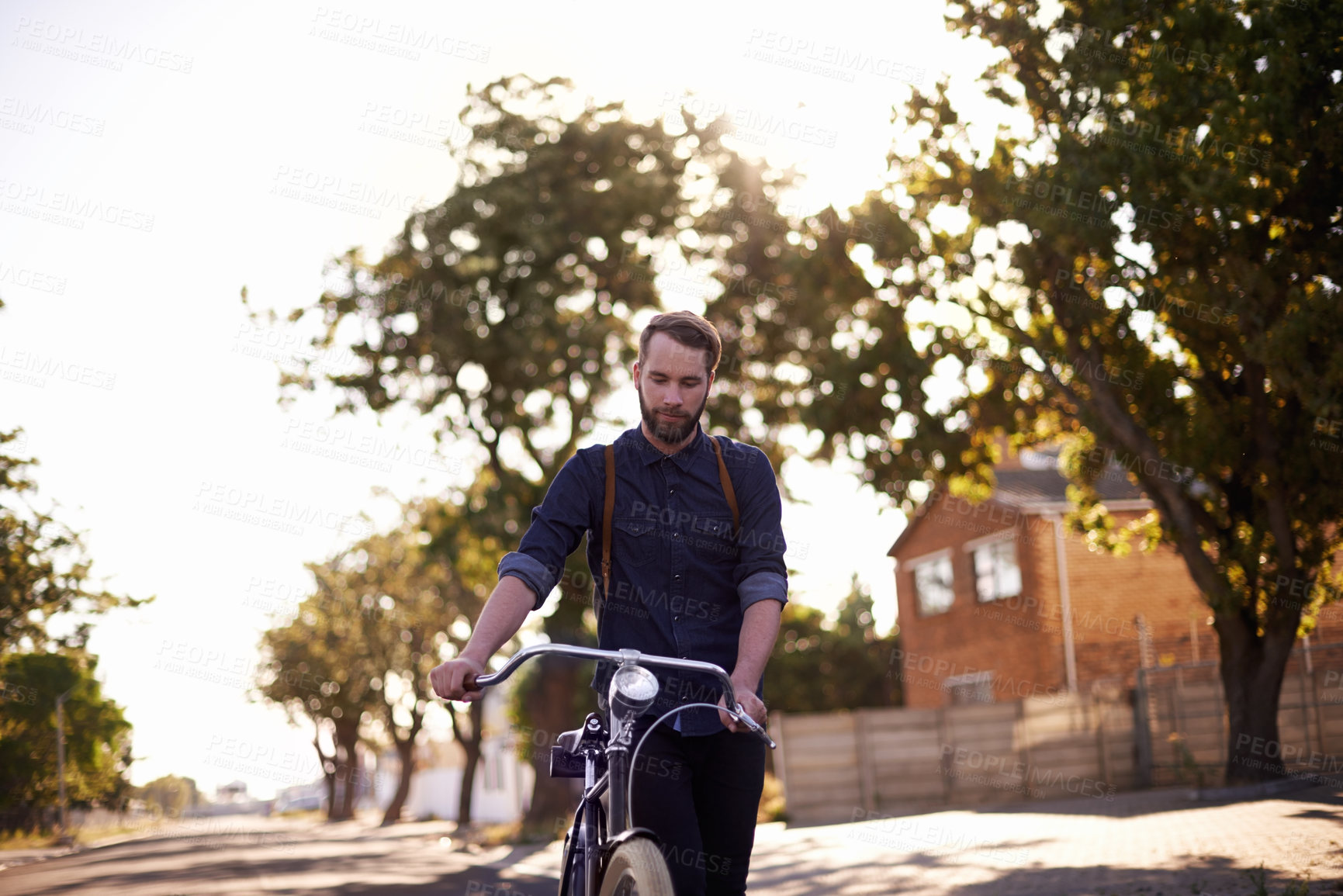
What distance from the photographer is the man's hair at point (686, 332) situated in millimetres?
3371

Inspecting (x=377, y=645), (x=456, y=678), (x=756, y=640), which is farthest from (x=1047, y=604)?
(x=377, y=645)

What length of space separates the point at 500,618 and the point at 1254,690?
15.3 meters

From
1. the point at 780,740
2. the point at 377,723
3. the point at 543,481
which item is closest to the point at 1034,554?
the point at 780,740

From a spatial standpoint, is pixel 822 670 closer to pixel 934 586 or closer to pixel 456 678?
pixel 934 586

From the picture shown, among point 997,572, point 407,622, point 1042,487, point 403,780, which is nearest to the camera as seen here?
point 997,572

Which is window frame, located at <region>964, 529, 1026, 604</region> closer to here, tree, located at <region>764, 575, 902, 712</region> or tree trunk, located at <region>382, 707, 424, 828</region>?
tree, located at <region>764, 575, 902, 712</region>

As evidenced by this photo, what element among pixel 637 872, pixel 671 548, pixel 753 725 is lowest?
pixel 637 872

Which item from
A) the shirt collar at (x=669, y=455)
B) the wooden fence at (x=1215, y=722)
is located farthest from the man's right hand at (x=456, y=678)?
the wooden fence at (x=1215, y=722)

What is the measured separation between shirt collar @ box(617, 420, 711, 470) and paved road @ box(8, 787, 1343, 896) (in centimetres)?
613

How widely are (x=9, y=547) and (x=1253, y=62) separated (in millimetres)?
17117

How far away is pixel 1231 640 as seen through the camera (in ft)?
52.4

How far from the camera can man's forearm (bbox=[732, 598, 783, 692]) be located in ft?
10.6

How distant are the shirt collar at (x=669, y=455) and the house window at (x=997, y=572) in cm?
2740

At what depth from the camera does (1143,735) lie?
22.6 metres
